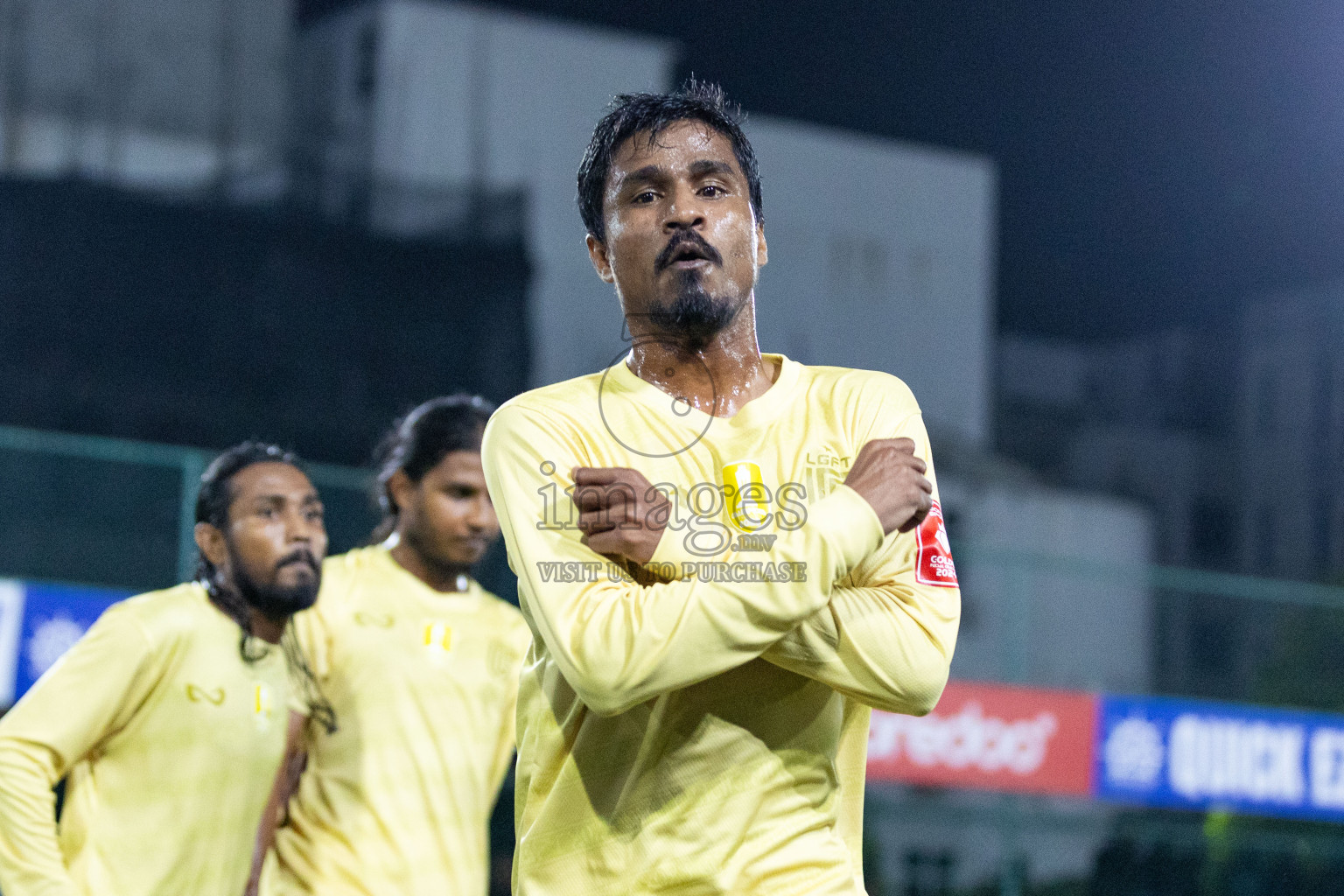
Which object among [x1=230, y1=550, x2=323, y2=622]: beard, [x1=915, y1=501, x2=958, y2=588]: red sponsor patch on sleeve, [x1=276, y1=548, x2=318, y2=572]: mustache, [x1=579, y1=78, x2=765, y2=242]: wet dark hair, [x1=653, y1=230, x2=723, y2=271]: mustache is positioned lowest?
[x1=230, y1=550, x2=323, y2=622]: beard

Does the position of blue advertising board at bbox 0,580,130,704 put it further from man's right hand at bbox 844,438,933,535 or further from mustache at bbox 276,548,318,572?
man's right hand at bbox 844,438,933,535

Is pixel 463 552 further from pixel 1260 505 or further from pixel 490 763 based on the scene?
pixel 1260 505

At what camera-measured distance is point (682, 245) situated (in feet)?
7.87

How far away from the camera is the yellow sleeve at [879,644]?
7.05ft

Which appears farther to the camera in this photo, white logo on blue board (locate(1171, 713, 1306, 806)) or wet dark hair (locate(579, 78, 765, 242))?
white logo on blue board (locate(1171, 713, 1306, 806))

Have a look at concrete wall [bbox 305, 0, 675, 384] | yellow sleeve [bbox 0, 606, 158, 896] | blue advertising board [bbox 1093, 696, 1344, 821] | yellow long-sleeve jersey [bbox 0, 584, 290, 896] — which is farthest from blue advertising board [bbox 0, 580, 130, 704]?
concrete wall [bbox 305, 0, 675, 384]

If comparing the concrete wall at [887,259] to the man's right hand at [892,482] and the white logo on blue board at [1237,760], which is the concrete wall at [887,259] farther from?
the man's right hand at [892,482]

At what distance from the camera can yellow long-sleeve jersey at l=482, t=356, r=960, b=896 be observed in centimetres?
207

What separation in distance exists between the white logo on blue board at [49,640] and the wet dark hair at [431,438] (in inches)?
Answer: 111

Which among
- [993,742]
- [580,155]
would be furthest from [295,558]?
[580,155]

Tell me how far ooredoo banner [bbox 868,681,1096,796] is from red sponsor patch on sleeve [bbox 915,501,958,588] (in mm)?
6615

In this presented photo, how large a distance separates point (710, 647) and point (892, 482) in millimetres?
347

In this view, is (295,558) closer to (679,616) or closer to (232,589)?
(232,589)

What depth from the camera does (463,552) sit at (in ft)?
15.1
